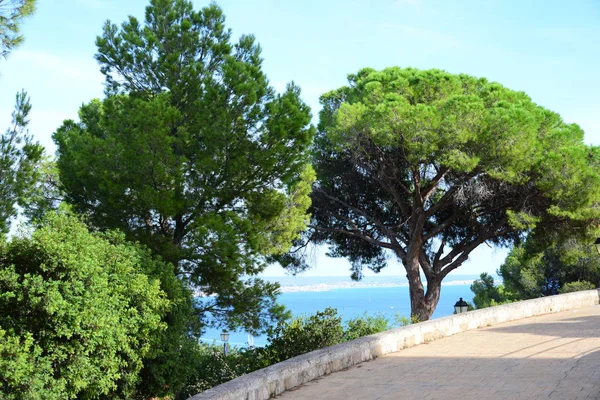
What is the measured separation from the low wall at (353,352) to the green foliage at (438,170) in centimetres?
522

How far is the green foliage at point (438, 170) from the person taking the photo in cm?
1972

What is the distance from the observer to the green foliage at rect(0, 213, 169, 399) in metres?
8.51

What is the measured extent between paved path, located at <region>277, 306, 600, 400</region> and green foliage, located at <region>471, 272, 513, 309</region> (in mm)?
32616

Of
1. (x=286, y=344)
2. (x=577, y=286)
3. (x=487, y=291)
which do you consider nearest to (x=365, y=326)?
(x=286, y=344)

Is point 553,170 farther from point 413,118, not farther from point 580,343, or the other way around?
point 580,343

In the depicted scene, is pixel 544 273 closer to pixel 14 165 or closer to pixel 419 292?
pixel 419 292

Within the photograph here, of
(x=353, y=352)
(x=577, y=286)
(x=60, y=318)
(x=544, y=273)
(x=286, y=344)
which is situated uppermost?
(x=544, y=273)

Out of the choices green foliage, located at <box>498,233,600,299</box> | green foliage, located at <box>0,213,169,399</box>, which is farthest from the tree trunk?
green foliage, located at <box>0,213,169,399</box>

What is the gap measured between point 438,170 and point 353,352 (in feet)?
41.2

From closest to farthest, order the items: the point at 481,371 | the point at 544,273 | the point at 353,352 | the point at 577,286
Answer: the point at 481,371, the point at 353,352, the point at 577,286, the point at 544,273

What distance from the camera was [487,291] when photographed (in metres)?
45.4

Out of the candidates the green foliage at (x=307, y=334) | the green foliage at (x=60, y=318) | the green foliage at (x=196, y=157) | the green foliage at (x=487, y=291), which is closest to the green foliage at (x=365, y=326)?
the green foliage at (x=307, y=334)

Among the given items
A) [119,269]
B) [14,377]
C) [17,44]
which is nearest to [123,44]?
[17,44]

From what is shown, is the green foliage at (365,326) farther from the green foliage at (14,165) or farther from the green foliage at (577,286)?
the green foliage at (577,286)
